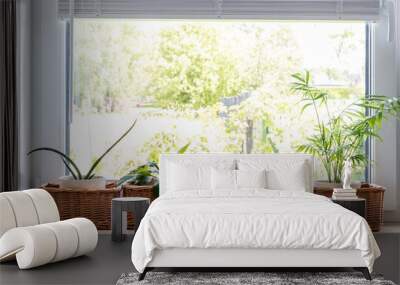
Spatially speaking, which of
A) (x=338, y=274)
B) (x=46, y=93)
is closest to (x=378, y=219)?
(x=338, y=274)

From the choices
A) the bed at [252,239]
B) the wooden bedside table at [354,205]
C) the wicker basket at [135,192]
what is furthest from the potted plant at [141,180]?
the bed at [252,239]

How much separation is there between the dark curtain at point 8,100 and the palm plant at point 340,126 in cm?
308

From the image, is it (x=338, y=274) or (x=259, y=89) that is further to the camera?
(x=259, y=89)

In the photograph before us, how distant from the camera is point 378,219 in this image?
7613 millimetres

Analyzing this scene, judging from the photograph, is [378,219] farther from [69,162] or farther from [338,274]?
[69,162]

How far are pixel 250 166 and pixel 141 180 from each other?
1308 millimetres

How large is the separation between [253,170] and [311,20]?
222 cm

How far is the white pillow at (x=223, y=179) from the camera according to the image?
6.75 m

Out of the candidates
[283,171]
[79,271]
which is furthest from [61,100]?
[79,271]

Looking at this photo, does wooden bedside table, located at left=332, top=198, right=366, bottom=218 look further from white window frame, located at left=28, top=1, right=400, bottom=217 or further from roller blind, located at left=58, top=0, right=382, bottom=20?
roller blind, located at left=58, top=0, right=382, bottom=20

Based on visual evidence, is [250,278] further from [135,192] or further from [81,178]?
[81,178]

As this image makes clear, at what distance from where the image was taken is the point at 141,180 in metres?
7.68

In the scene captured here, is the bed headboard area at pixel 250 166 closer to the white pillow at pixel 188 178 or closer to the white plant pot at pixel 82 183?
the white pillow at pixel 188 178

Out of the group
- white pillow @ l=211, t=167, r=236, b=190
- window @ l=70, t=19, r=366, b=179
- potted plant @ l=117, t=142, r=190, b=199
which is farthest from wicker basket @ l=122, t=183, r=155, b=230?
white pillow @ l=211, t=167, r=236, b=190
